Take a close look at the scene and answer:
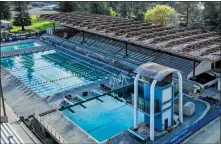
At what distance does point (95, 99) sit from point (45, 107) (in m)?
5.24

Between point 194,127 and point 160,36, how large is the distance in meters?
18.5

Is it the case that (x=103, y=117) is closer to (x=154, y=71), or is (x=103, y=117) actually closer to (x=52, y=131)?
(x=52, y=131)

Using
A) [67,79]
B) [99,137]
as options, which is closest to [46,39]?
[67,79]

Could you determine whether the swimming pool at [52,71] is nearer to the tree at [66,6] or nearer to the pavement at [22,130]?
the pavement at [22,130]

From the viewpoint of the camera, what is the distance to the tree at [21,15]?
66.1 m

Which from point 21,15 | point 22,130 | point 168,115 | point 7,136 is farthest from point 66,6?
point 7,136

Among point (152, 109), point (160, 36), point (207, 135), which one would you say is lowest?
point (207, 135)

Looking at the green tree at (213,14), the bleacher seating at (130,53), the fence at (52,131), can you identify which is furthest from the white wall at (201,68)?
the green tree at (213,14)

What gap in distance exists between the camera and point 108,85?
3306 cm

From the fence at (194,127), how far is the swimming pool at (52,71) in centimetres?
1520

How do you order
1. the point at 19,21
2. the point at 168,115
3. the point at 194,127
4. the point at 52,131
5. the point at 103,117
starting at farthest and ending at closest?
1. the point at 19,21
2. the point at 103,117
3. the point at 168,115
4. the point at 194,127
5. the point at 52,131

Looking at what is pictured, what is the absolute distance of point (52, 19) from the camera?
53312 mm

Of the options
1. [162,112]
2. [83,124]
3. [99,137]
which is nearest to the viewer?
[162,112]

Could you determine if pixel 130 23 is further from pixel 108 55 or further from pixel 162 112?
pixel 162 112
